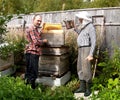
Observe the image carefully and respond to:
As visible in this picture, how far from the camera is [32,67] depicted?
6.30 m

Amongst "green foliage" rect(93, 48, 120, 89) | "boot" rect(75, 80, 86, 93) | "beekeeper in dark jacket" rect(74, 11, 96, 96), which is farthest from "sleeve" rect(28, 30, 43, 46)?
"green foliage" rect(93, 48, 120, 89)

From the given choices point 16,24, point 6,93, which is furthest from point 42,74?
point 6,93

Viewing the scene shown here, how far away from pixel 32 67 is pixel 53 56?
52 centimetres

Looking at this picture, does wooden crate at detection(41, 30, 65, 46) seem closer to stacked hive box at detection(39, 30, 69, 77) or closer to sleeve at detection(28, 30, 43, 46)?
stacked hive box at detection(39, 30, 69, 77)

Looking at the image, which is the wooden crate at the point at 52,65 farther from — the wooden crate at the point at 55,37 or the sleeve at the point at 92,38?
the sleeve at the point at 92,38

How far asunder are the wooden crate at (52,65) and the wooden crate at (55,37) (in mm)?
267

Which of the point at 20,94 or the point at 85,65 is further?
the point at 85,65

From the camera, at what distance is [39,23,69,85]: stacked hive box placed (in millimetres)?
6527

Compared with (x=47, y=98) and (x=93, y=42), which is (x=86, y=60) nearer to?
(x=93, y=42)

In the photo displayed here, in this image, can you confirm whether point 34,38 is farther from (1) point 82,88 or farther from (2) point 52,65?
(1) point 82,88

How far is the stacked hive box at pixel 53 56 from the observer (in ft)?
21.4

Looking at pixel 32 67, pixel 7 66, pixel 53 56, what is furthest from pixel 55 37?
pixel 7 66

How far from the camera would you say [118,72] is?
6340 millimetres

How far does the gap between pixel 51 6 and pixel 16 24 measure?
47.0ft
